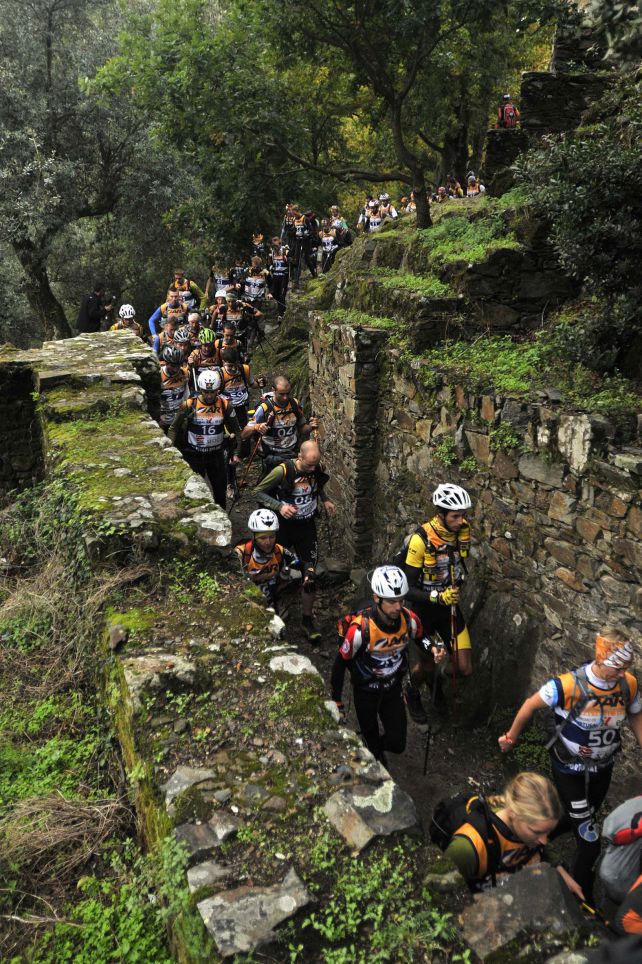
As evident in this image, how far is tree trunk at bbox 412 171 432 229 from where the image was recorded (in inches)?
418

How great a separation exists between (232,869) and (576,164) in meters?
5.96

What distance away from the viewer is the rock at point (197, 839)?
2.52m

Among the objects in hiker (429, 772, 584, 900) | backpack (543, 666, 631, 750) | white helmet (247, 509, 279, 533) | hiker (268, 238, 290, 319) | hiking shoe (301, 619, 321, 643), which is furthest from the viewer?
hiker (268, 238, 290, 319)

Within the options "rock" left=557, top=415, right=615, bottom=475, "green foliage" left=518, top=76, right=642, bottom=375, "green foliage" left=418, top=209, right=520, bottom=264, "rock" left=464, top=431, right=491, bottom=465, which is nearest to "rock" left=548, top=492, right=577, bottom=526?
"rock" left=557, top=415, right=615, bottom=475

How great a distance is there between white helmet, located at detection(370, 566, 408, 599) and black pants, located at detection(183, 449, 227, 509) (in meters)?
4.16

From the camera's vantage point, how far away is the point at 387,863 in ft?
8.29

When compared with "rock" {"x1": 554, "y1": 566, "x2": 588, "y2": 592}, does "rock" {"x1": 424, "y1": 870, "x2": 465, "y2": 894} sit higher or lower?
higher

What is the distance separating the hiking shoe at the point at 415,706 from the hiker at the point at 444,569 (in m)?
0.46

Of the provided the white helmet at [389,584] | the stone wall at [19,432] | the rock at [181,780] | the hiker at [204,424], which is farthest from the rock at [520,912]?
the stone wall at [19,432]

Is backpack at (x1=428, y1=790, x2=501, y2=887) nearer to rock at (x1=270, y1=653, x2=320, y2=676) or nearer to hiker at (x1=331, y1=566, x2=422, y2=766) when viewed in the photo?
rock at (x1=270, y1=653, x2=320, y2=676)

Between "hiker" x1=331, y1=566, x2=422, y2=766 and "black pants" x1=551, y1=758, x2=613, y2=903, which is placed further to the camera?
"hiker" x1=331, y1=566, x2=422, y2=766

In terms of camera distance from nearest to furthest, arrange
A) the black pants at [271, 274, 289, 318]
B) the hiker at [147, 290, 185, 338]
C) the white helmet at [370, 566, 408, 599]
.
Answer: the white helmet at [370, 566, 408, 599] < the hiker at [147, 290, 185, 338] < the black pants at [271, 274, 289, 318]

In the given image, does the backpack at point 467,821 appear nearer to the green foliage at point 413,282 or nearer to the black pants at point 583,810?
the black pants at point 583,810

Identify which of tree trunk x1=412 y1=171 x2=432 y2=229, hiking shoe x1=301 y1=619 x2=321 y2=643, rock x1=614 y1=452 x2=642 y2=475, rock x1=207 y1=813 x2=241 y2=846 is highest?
tree trunk x1=412 y1=171 x2=432 y2=229
